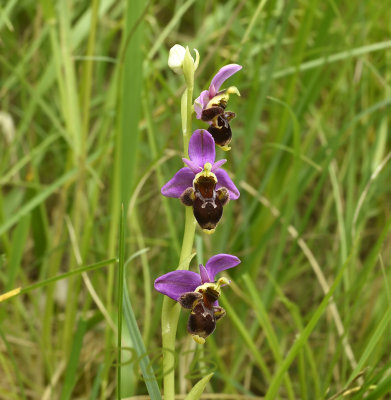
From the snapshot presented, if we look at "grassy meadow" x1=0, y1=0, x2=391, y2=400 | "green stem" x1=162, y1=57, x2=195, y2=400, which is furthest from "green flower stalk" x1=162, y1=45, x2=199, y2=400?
"grassy meadow" x1=0, y1=0, x2=391, y2=400

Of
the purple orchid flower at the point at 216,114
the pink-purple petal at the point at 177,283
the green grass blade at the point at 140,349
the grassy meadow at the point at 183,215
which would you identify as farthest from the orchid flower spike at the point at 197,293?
the grassy meadow at the point at 183,215

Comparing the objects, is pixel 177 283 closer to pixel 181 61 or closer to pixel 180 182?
pixel 180 182

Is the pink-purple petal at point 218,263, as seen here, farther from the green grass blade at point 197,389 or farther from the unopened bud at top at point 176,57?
the unopened bud at top at point 176,57

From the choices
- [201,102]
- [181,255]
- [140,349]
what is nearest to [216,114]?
[201,102]

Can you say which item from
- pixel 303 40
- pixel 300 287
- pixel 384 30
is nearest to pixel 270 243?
pixel 300 287

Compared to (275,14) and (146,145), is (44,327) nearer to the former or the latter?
(146,145)

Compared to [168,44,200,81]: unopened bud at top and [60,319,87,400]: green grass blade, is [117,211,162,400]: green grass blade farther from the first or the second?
[168,44,200,81]: unopened bud at top

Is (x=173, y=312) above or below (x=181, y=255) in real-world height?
below

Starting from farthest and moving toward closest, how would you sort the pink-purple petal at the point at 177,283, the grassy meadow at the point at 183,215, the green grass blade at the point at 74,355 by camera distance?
1. the grassy meadow at the point at 183,215
2. the green grass blade at the point at 74,355
3. the pink-purple petal at the point at 177,283
